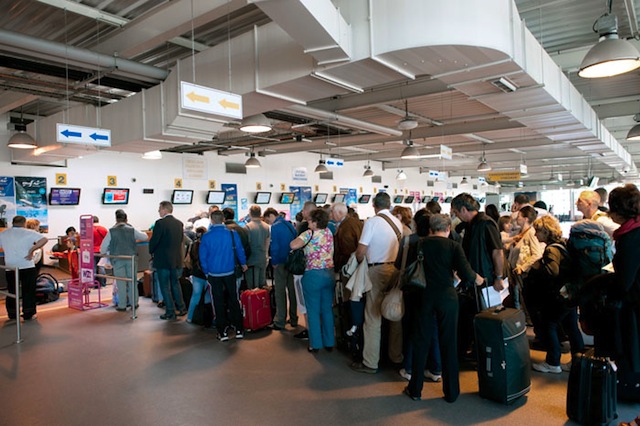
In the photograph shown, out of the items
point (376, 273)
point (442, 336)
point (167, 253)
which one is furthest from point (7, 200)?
point (442, 336)

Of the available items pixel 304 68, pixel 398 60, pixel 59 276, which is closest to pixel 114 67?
pixel 304 68

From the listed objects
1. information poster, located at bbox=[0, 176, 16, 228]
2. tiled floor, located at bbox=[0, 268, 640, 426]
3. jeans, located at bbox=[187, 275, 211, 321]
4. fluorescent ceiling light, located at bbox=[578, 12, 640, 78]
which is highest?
fluorescent ceiling light, located at bbox=[578, 12, 640, 78]

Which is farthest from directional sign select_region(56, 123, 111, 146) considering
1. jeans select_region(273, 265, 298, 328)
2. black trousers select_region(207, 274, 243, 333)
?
jeans select_region(273, 265, 298, 328)

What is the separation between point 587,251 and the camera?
3.48m

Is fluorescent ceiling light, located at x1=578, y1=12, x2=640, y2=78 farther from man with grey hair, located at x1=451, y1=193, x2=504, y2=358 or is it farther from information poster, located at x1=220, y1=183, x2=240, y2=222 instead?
information poster, located at x1=220, y1=183, x2=240, y2=222

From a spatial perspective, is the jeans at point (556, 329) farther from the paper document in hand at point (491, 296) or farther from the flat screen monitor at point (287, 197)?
the flat screen monitor at point (287, 197)

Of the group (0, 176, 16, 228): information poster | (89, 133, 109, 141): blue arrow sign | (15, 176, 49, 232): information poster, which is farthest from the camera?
(15, 176, 49, 232): information poster

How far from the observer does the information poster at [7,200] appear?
9.49 m

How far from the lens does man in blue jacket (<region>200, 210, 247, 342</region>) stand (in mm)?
5148

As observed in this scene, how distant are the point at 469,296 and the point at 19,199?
10401 millimetres

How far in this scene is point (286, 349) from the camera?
4848 mm

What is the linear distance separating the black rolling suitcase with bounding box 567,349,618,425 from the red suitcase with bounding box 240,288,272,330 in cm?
364

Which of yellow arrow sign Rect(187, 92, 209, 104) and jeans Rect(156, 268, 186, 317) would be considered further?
jeans Rect(156, 268, 186, 317)

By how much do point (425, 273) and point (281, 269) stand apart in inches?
105
